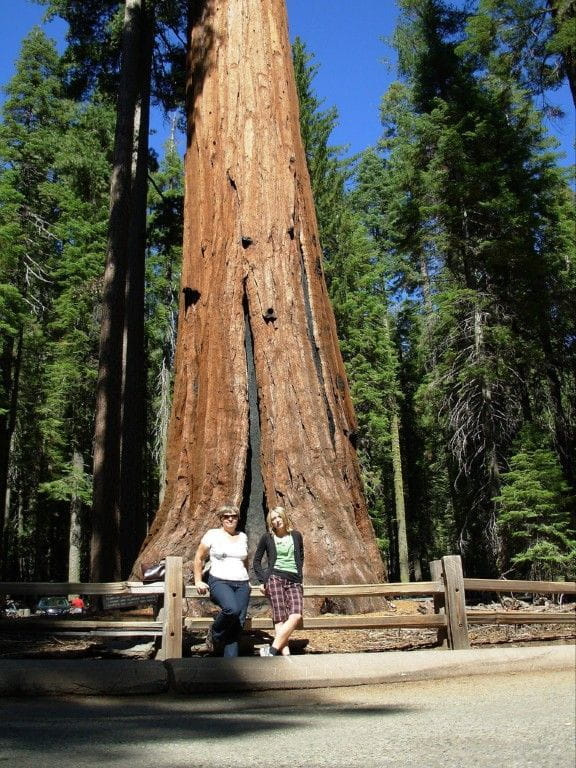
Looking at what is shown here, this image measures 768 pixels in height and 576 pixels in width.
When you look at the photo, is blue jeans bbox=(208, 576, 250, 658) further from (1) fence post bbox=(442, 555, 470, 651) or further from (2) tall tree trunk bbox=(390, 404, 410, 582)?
(2) tall tree trunk bbox=(390, 404, 410, 582)

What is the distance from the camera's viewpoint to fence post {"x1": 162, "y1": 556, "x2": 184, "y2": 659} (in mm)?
5773

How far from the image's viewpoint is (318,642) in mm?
6871

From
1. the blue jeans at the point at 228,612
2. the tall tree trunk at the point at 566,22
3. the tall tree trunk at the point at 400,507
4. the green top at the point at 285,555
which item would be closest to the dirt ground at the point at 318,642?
the blue jeans at the point at 228,612

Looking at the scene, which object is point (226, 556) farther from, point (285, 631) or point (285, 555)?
point (285, 631)

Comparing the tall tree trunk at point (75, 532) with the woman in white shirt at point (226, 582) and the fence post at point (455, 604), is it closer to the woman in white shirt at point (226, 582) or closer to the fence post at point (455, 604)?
the woman in white shirt at point (226, 582)

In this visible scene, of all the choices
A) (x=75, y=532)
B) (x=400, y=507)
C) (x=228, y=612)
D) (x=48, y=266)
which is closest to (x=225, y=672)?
(x=228, y=612)

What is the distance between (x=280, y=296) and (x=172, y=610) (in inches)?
165

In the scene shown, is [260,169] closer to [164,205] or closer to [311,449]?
[311,449]

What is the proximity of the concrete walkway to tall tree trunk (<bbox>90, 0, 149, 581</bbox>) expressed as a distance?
647cm

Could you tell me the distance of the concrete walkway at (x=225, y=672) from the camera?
5105 mm

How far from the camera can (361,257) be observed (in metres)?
25.5

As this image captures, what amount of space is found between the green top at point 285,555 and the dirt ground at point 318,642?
0.79 m

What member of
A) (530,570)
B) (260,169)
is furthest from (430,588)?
(530,570)

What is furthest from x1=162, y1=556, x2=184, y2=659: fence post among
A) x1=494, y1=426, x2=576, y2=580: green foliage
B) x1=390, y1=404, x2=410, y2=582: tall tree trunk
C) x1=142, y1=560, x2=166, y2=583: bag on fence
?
x1=390, y1=404, x2=410, y2=582: tall tree trunk
